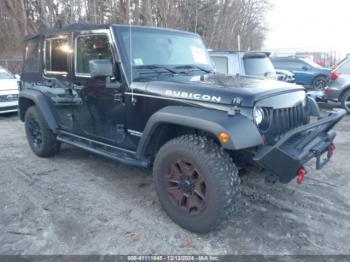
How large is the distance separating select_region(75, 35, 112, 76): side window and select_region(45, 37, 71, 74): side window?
0.23 meters

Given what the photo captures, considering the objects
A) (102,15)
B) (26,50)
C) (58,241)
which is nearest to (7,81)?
(26,50)

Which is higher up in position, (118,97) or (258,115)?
(118,97)

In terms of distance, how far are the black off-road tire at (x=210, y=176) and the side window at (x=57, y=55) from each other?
219cm

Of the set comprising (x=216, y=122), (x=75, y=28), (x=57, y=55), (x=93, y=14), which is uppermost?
(x=93, y=14)

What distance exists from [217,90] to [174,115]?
0.45m

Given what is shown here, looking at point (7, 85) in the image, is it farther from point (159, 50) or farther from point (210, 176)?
point (210, 176)

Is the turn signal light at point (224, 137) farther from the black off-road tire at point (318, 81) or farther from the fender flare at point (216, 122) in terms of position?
the black off-road tire at point (318, 81)

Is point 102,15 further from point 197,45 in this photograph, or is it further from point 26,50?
point 197,45

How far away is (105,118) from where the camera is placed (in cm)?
404

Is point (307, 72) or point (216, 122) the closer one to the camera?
point (216, 122)

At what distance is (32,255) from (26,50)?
3659 millimetres

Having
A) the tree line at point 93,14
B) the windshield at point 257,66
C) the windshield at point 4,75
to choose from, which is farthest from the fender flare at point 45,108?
the tree line at point 93,14

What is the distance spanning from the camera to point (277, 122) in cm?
309

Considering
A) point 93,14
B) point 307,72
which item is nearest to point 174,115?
point 307,72
